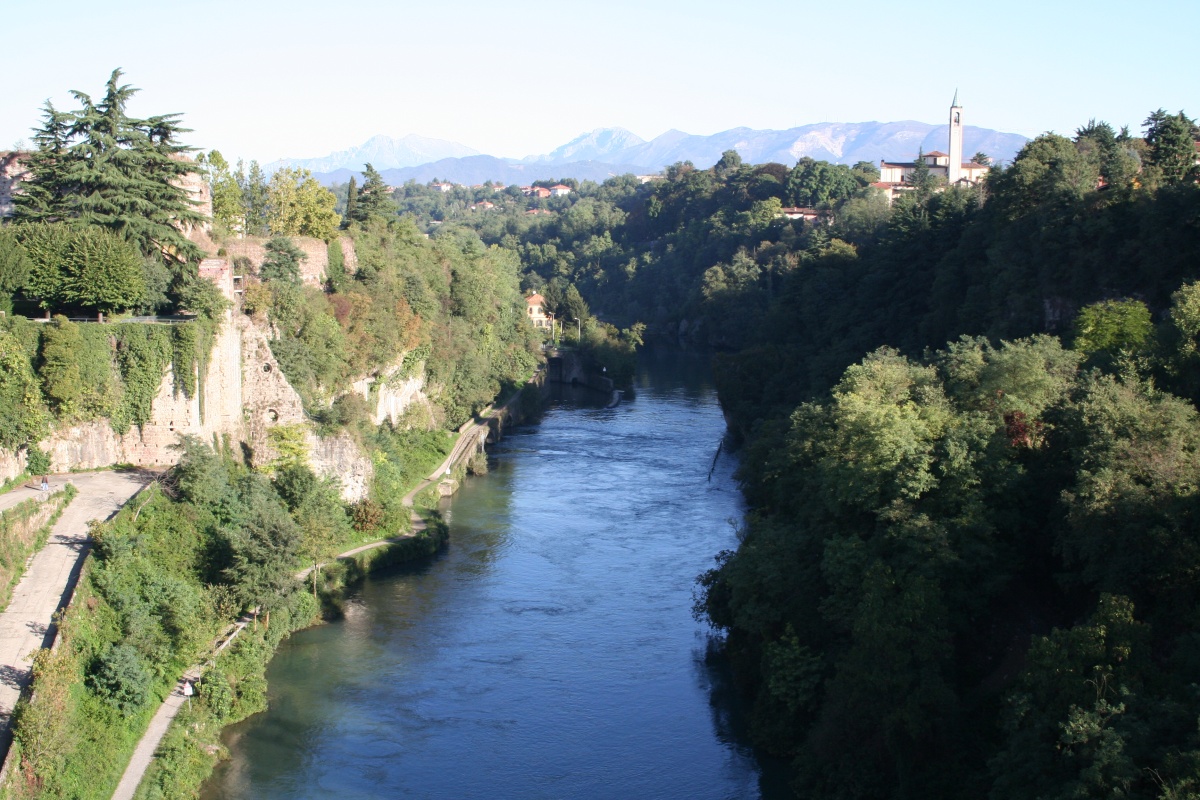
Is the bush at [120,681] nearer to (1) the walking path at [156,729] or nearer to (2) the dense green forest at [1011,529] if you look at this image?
(1) the walking path at [156,729]

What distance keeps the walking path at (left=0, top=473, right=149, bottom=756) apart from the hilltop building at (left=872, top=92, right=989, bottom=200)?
49526mm

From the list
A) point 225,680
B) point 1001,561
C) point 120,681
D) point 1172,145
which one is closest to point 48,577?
point 120,681

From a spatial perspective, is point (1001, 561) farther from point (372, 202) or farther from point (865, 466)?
point (372, 202)

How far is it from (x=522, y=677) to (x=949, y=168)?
5719 cm

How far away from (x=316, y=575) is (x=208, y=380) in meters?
4.79

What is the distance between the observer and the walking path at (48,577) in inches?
658

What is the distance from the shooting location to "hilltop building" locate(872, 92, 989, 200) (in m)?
70.7

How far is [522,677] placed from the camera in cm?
2180

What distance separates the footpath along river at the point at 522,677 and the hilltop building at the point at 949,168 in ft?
130

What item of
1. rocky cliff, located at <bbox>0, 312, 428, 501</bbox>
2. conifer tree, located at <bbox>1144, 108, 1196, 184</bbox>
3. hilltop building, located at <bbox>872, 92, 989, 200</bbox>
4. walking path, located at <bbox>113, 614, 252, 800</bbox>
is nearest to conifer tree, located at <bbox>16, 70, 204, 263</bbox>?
rocky cliff, located at <bbox>0, 312, 428, 501</bbox>

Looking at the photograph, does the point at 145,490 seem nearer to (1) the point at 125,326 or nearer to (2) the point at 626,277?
(1) the point at 125,326

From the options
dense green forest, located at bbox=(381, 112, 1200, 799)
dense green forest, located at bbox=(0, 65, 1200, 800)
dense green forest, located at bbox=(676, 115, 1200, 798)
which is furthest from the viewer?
dense green forest, located at bbox=(0, 65, 1200, 800)

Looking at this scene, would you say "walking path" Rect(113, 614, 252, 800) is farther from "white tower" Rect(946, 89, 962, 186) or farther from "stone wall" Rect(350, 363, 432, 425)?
"white tower" Rect(946, 89, 962, 186)

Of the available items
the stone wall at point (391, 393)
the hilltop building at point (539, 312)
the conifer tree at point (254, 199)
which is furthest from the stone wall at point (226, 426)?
the hilltop building at point (539, 312)
